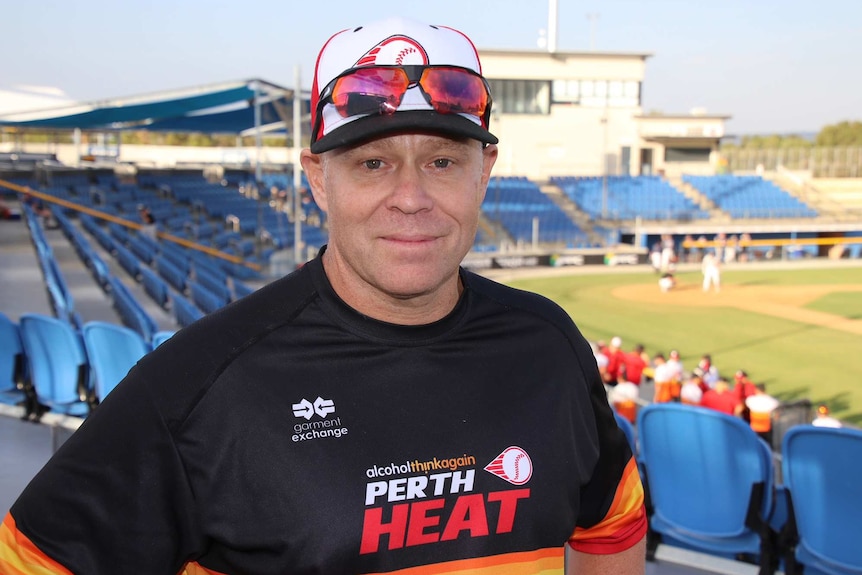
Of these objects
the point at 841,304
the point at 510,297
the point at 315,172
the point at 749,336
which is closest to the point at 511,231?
the point at 841,304

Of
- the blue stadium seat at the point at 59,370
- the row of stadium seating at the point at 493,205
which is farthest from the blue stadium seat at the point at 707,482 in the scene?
the row of stadium seating at the point at 493,205

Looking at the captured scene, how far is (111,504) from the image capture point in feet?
4.66

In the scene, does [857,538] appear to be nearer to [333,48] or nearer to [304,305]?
[304,305]

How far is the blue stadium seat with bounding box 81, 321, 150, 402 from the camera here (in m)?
5.13

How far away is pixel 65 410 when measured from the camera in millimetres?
5652

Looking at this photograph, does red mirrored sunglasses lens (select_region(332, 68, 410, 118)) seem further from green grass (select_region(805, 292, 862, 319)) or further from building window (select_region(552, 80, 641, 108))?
building window (select_region(552, 80, 641, 108))

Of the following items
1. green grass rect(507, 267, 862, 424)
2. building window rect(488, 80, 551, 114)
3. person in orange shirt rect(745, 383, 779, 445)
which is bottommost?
green grass rect(507, 267, 862, 424)

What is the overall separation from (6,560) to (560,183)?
3840cm

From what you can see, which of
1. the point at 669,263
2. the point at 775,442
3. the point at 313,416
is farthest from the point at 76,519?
the point at 669,263

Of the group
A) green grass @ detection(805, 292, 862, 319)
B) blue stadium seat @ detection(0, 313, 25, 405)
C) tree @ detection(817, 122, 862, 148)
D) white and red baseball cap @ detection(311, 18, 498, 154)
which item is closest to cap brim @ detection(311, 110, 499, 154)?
white and red baseball cap @ detection(311, 18, 498, 154)

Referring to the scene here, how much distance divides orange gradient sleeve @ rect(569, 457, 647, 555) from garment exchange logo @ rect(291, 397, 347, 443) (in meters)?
0.69

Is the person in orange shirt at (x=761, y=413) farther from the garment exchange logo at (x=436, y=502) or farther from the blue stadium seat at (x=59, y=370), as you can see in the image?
the garment exchange logo at (x=436, y=502)

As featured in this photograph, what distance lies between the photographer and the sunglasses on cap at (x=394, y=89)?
1.57 m

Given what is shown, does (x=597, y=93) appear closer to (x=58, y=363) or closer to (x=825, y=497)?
(x=58, y=363)
